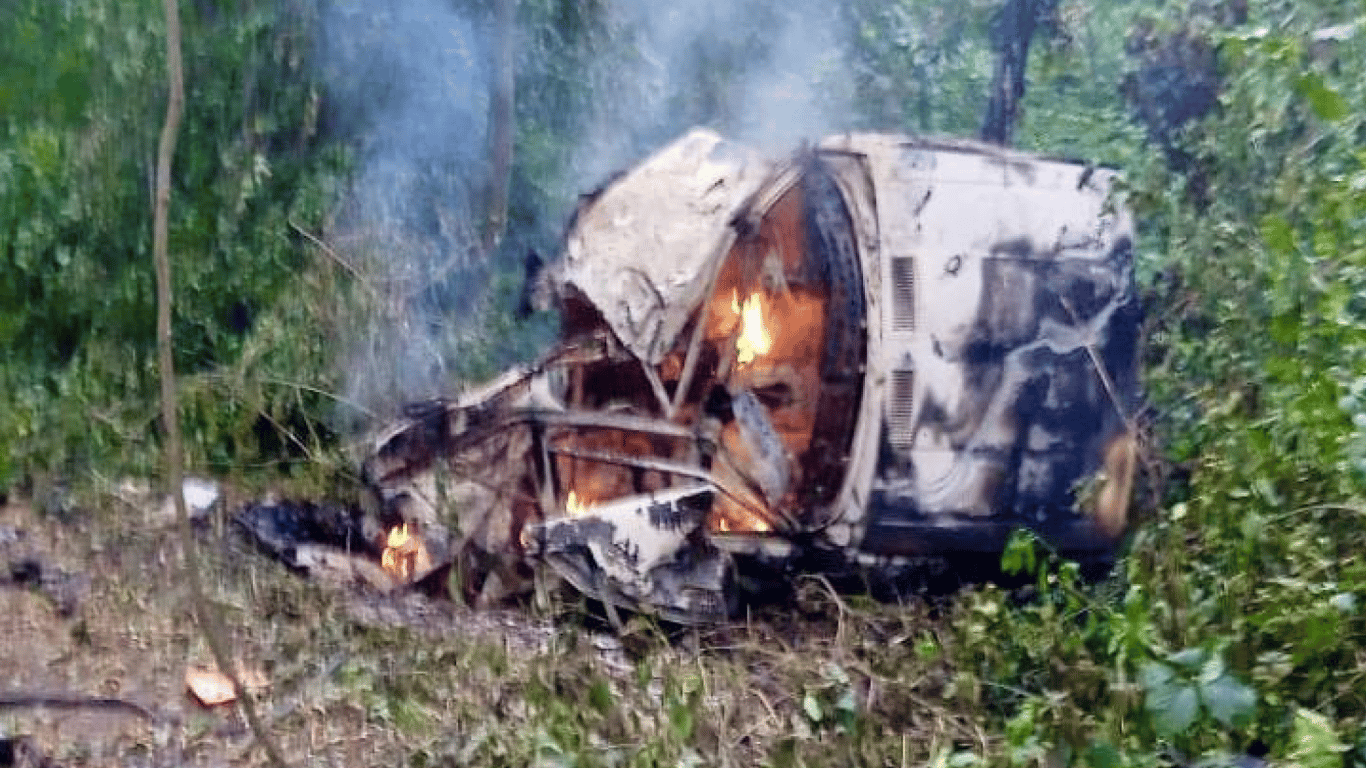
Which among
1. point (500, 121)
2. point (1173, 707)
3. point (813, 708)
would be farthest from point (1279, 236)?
point (500, 121)

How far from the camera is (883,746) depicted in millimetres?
4605

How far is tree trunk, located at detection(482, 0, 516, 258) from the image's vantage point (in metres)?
9.07

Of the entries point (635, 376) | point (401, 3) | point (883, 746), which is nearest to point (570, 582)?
point (635, 376)

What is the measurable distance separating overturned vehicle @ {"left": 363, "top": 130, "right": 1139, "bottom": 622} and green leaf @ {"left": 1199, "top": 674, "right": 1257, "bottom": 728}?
285 centimetres

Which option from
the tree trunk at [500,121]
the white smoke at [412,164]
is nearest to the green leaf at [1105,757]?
the white smoke at [412,164]

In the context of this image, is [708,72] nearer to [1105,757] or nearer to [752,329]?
[752,329]

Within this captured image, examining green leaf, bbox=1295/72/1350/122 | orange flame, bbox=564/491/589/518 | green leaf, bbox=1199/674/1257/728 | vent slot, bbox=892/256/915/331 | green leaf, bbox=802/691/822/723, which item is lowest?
orange flame, bbox=564/491/589/518

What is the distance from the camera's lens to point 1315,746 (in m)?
3.29

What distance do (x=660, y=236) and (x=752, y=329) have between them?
58 cm

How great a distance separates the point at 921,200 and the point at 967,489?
1074mm

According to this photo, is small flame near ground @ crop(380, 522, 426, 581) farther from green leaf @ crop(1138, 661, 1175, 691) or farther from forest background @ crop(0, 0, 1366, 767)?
green leaf @ crop(1138, 661, 1175, 691)

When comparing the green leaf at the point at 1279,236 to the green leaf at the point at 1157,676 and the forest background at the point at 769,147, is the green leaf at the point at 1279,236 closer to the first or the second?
the forest background at the point at 769,147

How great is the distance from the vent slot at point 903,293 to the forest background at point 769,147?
2.93ft

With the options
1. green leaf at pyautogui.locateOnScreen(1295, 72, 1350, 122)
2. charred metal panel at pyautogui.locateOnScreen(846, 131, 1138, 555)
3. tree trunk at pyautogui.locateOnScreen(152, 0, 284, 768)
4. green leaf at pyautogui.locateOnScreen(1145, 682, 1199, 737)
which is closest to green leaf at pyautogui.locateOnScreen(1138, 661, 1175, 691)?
green leaf at pyautogui.locateOnScreen(1145, 682, 1199, 737)
